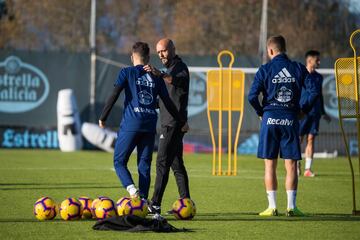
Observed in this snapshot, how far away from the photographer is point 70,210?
10.9m

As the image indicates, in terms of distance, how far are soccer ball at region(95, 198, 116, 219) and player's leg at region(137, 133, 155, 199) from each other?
0.72 meters

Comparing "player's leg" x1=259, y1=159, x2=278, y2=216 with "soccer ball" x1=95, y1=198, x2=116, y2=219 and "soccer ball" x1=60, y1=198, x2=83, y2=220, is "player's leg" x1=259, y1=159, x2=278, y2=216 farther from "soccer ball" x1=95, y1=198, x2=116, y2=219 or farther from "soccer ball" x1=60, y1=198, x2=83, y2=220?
"soccer ball" x1=60, y1=198, x2=83, y2=220

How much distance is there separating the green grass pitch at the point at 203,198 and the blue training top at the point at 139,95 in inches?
49.7

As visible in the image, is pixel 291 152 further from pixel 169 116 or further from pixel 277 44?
pixel 169 116

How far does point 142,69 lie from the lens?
36.6 ft

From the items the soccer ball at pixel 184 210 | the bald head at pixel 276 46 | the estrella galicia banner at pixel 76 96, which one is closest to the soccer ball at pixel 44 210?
the soccer ball at pixel 184 210

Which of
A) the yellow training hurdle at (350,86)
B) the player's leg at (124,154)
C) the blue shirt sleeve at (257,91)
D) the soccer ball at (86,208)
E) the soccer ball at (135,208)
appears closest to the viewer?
the soccer ball at (135,208)

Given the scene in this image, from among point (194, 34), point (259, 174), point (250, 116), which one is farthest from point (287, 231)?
point (194, 34)

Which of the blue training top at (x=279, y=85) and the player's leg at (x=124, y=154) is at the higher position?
the blue training top at (x=279, y=85)

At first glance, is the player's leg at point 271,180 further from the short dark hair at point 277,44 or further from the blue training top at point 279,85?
the short dark hair at point 277,44

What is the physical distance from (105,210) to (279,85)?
274 cm

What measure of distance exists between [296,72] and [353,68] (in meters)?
1.20

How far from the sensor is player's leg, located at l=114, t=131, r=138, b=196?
37.0 feet

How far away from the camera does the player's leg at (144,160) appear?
11359 millimetres
